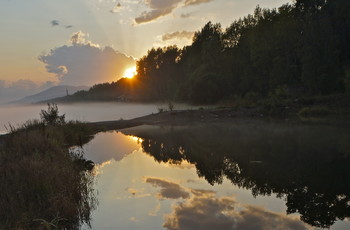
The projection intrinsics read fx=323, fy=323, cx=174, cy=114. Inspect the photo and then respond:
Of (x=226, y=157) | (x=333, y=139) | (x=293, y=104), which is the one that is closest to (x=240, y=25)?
(x=293, y=104)

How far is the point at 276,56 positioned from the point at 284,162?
52.8 m

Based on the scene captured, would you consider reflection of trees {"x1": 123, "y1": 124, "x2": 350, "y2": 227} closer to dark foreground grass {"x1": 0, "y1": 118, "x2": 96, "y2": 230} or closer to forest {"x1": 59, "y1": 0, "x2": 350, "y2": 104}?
dark foreground grass {"x1": 0, "y1": 118, "x2": 96, "y2": 230}

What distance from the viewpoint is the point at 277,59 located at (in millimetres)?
65125

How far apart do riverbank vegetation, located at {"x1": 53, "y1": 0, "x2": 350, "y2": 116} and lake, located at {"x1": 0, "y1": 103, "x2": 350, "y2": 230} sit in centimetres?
2978

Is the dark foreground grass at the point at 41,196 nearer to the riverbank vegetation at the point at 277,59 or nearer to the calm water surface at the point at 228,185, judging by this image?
the calm water surface at the point at 228,185

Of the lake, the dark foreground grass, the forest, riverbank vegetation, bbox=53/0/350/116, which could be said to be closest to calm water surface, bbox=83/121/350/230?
the lake

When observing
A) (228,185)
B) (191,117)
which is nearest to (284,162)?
(228,185)

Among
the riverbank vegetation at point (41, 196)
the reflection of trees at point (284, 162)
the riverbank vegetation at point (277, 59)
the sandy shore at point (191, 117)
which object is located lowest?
the reflection of trees at point (284, 162)

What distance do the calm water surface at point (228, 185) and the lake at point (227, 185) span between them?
0.11ft

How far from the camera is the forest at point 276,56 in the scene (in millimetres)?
58000

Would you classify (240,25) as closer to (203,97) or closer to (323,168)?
(203,97)

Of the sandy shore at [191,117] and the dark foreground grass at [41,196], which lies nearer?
the dark foreground grass at [41,196]

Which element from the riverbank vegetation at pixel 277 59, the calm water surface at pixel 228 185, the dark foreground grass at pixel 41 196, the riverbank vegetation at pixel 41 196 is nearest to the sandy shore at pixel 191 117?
the riverbank vegetation at pixel 277 59

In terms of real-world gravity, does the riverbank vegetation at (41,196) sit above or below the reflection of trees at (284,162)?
above
